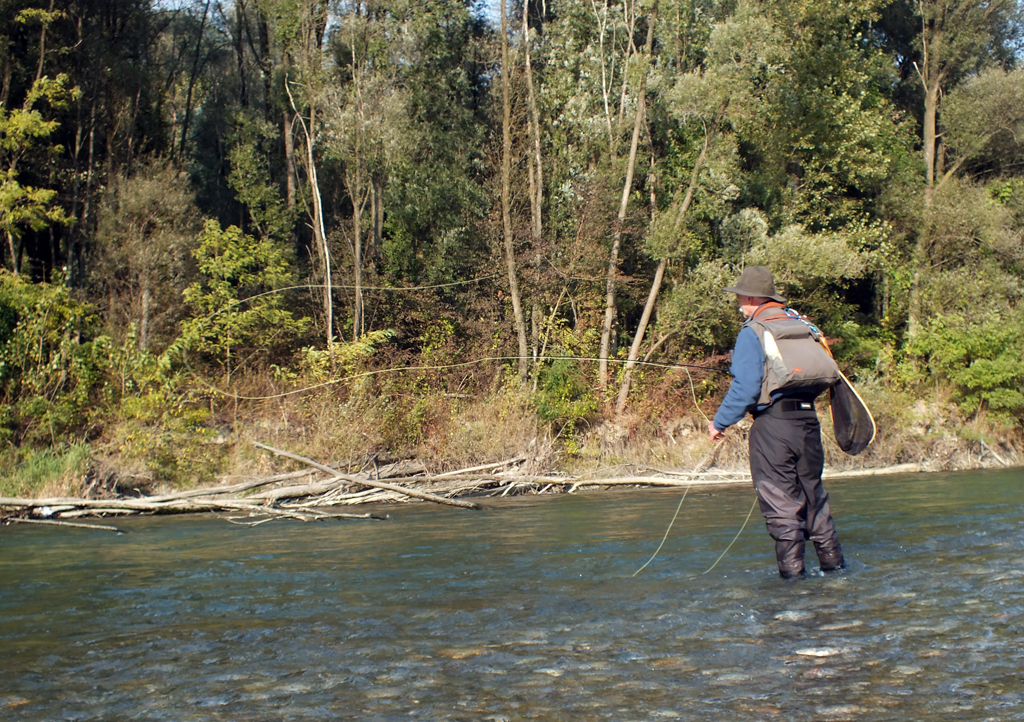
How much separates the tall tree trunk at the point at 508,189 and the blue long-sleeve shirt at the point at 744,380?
15333mm

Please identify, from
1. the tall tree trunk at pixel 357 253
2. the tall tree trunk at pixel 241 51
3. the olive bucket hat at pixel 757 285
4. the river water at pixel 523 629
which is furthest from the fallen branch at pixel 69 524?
the tall tree trunk at pixel 241 51

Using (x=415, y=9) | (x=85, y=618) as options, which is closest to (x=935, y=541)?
(x=85, y=618)

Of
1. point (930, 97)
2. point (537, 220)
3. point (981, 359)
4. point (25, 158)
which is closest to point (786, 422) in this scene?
point (537, 220)

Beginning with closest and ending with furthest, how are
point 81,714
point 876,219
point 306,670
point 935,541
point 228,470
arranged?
1. point 81,714
2. point 306,670
3. point 935,541
4. point 228,470
5. point 876,219

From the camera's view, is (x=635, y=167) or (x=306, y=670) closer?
(x=306, y=670)

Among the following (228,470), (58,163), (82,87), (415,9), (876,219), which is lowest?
(228,470)

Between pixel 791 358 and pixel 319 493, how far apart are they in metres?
8.34

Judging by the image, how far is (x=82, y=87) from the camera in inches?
885

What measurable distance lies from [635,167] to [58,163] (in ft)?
42.9

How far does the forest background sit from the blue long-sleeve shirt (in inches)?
437

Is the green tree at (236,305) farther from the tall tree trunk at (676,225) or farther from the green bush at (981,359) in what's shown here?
the green bush at (981,359)

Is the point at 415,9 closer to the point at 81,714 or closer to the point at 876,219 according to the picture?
the point at 876,219

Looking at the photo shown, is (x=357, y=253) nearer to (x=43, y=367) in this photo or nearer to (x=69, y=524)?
(x=43, y=367)

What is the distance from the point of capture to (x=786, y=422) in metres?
6.01
